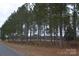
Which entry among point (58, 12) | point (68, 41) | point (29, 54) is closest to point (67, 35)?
point (68, 41)

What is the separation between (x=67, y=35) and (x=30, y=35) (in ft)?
6.94

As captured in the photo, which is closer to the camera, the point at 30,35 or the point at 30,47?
the point at 30,47

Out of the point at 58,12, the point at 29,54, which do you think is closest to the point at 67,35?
the point at 58,12

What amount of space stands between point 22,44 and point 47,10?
9.17ft

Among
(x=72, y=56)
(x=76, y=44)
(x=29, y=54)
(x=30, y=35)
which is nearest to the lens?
(x=72, y=56)

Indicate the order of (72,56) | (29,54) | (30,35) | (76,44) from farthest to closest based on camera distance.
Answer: (30,35) < (76,44) < (29,54) < (72,56)

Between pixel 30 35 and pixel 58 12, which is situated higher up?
pixel 58 12

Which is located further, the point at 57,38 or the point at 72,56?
the point at 57,38

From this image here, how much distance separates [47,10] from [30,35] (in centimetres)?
194

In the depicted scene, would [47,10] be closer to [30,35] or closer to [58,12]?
[58,12]

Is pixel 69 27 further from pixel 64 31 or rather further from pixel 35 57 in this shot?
pixel 35 57

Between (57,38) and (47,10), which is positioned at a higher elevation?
(47,10)

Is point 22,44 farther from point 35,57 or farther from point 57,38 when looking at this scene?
point 35,57

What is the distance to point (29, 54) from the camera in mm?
13047
